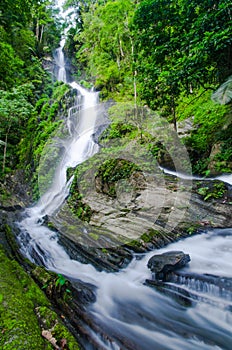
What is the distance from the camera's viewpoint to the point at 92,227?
596 centimetres

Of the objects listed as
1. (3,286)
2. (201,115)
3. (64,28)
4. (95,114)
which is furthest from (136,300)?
(64,28)

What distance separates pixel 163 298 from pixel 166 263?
1.80ft

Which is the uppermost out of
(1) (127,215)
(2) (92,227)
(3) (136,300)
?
(1) (127,215)

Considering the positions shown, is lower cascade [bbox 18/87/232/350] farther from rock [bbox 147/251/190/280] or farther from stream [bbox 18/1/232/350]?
rock [bbox 147/251/190/280]

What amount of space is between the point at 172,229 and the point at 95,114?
36.0 feet

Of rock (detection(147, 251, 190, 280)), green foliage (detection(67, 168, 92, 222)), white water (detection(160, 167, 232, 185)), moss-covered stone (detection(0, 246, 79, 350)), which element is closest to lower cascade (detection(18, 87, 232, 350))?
rock (detection(147, 251, 190, 280))

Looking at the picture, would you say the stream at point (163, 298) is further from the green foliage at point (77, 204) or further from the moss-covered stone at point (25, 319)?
the green foliage at point (77, 204)

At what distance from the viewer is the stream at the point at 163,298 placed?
9.63ft

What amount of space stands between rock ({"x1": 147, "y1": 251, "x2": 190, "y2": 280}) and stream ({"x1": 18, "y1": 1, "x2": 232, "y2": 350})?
16 centimetres

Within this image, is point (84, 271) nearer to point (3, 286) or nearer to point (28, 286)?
point (28, 286)

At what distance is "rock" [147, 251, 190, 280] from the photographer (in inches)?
154

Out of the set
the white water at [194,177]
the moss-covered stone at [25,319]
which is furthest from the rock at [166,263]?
the white water at [194,177]

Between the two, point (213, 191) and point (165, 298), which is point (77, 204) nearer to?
point (213, 191)

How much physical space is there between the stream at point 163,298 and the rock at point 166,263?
16 cm
